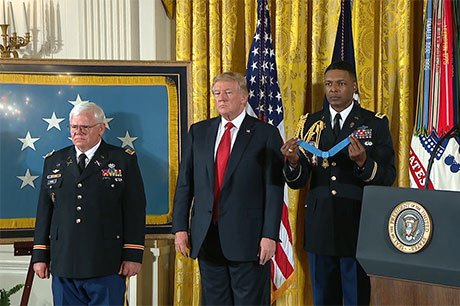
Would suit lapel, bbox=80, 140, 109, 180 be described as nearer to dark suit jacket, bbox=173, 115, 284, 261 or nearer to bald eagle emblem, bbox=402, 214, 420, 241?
dark suit jacket, bbox=173, 115, 284, 261

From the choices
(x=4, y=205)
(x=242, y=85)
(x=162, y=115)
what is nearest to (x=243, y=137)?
(x=242, y=85)

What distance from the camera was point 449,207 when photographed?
175 centimetres

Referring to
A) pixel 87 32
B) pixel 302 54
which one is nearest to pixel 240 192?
pixel 302 54

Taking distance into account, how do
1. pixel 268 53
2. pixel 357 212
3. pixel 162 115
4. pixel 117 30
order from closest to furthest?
pixel 357 212 < pixel 162 115 < pixel 268 53 < pixel 117 30

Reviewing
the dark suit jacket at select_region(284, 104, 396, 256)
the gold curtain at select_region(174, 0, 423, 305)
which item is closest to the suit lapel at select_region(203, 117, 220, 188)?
the dark suit jacket at select_region(284, 104, 396, 256)

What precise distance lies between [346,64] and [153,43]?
4.56 feet

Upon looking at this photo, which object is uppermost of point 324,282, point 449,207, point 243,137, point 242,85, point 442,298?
point 242,85

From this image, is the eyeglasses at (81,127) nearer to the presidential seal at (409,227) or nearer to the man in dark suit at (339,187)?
the man in dark suit at (339,187)

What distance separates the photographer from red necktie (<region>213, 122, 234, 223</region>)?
9.57 ft

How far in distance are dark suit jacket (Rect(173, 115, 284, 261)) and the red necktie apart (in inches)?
1.4

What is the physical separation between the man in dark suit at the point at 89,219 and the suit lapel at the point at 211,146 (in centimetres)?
33

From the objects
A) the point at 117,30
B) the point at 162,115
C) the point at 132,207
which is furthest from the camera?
the point at 117,30

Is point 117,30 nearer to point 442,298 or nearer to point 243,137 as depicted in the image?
point 243,137

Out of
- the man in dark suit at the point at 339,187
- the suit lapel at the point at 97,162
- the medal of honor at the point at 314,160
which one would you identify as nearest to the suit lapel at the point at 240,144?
the man in dark suit at the point at 339,187
